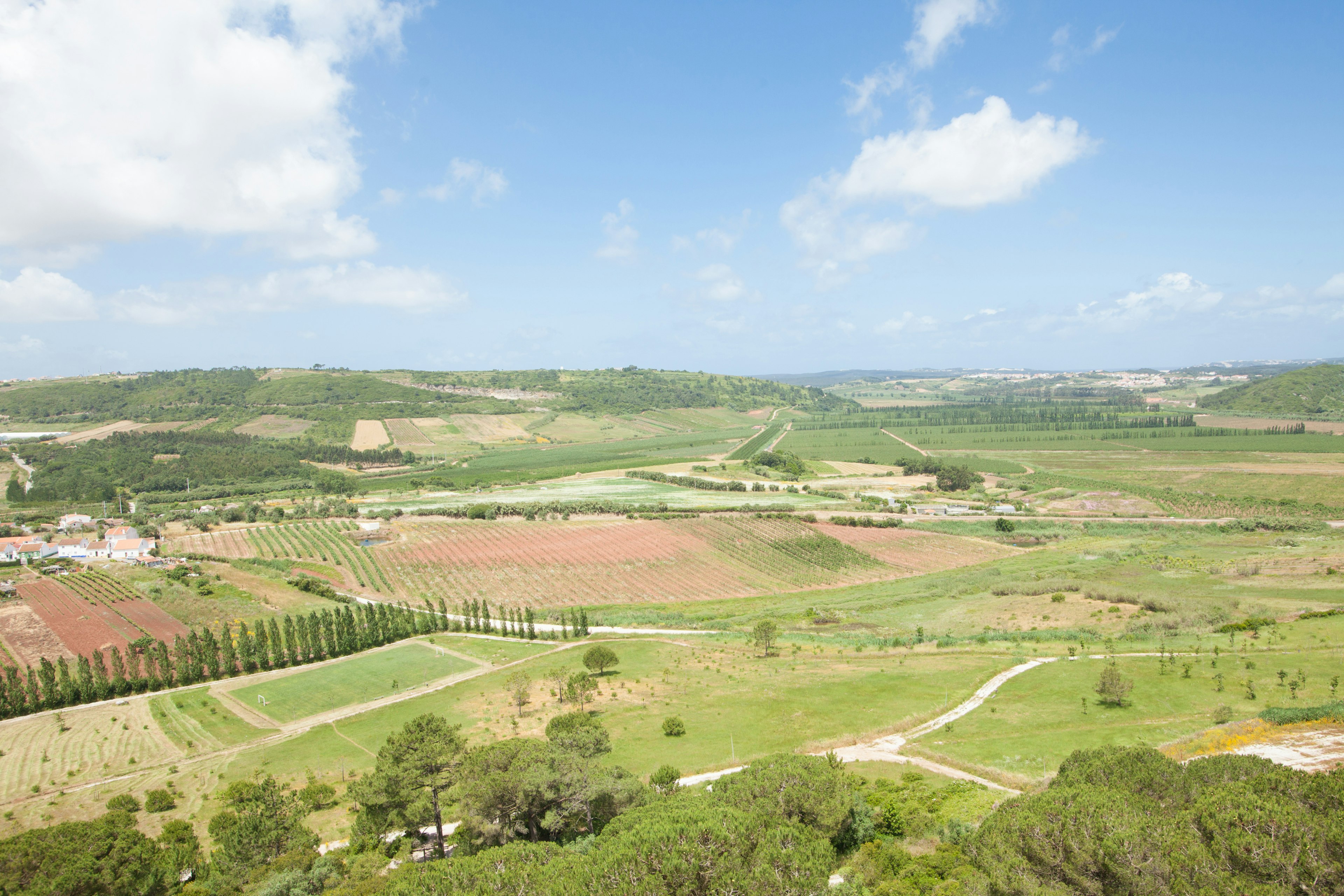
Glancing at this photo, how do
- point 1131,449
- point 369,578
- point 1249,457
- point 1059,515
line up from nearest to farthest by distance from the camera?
point 369,578, point 1059,515, point 1249,457, point 1131,449

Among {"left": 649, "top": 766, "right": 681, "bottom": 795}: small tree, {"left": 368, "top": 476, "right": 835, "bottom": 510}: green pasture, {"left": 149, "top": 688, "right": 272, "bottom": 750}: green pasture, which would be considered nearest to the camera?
{"left": 649, "top": 766, "right": 681, "bottom": 795}: small tree

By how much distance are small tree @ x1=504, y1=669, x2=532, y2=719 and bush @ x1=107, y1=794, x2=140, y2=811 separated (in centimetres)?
1890

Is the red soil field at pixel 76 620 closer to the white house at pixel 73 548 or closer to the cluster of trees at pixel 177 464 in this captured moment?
the white house at pixel 73 548

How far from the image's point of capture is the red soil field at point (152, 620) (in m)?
62.1

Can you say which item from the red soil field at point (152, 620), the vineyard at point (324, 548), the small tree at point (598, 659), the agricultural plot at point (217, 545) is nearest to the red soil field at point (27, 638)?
the red soil field at point (152, 620)

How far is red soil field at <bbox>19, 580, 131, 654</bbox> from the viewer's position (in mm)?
59375

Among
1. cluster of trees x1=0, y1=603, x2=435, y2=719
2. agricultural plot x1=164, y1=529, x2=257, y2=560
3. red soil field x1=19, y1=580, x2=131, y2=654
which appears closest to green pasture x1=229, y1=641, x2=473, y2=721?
cluster of trees x1=0, y1=603, x2=435, y2=719

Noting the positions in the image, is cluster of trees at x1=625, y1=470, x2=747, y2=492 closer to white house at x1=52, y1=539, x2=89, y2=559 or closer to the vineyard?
the vineyard

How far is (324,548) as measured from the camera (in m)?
95.2

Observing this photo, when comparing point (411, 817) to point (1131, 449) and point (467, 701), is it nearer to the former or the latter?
point (467, 701)

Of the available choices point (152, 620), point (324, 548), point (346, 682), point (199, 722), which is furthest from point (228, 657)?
point (324, 548)

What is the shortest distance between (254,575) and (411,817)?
216 feet

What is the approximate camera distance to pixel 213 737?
4434 cm

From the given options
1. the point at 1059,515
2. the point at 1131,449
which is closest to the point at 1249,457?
the point at 1131,449
